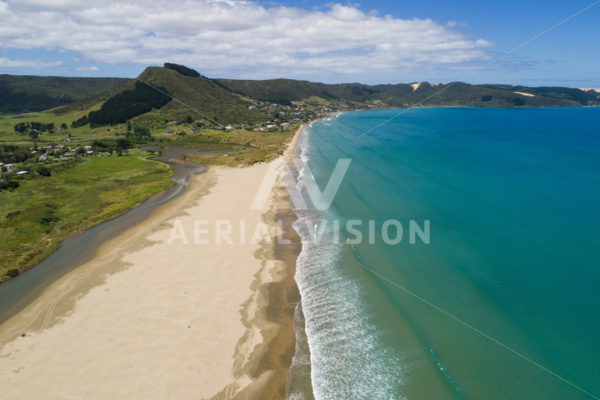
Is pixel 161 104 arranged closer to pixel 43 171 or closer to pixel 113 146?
pixel 113 146

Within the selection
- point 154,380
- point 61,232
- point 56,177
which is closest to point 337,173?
point 61,232

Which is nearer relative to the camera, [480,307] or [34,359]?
[34,359]

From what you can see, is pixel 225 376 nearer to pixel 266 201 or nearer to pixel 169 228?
pixel 169 228

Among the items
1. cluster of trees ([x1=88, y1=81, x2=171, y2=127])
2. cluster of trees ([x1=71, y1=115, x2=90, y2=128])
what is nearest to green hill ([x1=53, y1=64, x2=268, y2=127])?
cluster of trees ([x1=88, y1=81, x2=171, y2=127])

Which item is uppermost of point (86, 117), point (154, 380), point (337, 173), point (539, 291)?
point (86, 117)

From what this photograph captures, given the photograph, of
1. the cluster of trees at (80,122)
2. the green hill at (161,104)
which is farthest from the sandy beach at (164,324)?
the cluster of trees at (80,122)
